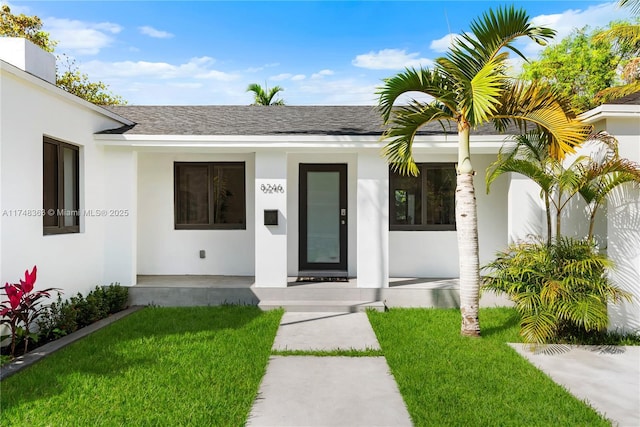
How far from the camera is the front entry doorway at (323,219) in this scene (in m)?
9.43

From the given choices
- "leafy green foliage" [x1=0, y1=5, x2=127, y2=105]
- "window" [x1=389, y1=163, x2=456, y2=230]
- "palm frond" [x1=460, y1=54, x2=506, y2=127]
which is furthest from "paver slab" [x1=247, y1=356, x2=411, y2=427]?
"leafy green foliage" [x1=0, y1=5, x2=127, y2=105]

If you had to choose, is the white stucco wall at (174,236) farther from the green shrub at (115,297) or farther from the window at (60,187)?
the window at (60,187)

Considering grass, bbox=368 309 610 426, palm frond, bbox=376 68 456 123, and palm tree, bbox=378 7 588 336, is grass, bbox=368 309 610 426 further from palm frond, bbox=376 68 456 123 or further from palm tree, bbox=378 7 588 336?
palm frond, bbox=376 68 456 123

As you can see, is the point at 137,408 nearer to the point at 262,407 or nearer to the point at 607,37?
the point at 262,407

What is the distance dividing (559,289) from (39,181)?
7450 mm

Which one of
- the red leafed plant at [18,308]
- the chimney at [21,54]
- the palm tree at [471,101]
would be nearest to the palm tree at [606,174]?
the palm tree at [471,101]

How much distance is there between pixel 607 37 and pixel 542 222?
8.04 metres

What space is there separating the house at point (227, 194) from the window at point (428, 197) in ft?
0.08

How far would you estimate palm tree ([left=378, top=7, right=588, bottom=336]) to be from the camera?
17.8ft

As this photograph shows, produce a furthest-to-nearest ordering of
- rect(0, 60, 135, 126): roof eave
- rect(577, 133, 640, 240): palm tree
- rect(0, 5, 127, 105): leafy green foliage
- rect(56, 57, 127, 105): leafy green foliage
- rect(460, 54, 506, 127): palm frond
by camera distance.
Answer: rect(56, 57, 127, 105): leafy green foliage < rect(0, 5, 127, 105): leafy green foliage < rect(577, 133, 640, 240): palm tree < rect(0, 60, 135, 126): roof eave < rect(460, 54, 506, 127): palm frond

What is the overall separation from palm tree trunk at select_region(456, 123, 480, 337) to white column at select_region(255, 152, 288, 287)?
3.41 m

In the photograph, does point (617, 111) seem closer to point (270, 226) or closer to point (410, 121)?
point (410, 121)

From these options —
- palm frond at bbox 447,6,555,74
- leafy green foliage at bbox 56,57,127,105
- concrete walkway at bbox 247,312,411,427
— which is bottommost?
concrete walkway at bbox 247,312,411,427

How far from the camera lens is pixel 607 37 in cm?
1230
